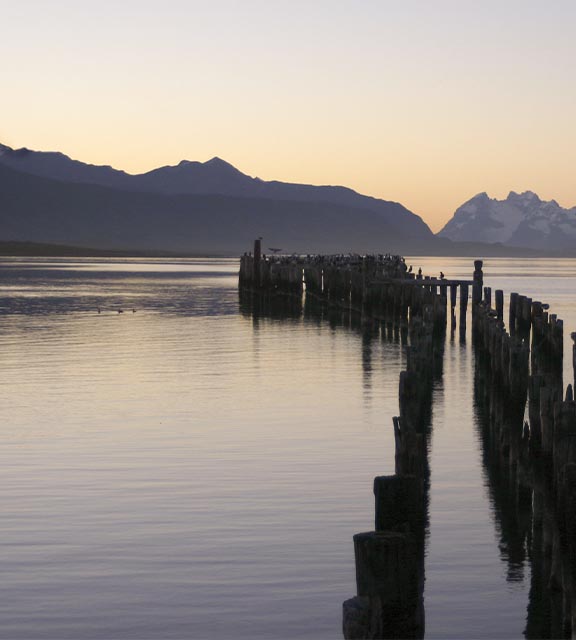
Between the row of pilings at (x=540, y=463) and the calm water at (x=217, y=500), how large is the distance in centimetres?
28

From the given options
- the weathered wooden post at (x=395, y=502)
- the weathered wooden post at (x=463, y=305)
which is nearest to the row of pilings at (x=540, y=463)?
the weathered wooden post at (x=395, y=502)

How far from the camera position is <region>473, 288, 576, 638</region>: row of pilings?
984 cm

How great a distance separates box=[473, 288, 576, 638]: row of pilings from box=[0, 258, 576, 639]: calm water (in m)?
0.28

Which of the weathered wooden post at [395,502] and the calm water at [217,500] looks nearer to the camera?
the weathered wooden post at [395,502]

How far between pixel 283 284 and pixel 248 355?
1276 inches

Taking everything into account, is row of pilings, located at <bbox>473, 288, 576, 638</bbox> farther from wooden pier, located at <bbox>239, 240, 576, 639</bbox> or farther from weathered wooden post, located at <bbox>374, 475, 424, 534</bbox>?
weathered wooden post, located at <bbox>374, 475, 424, 534</bbox>

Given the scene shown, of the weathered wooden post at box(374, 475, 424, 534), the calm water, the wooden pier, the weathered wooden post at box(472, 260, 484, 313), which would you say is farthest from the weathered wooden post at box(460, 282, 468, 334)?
the weathered wooden post at box(374, 475, 424, 534)

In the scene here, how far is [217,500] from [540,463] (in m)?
3.48

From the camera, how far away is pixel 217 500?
45.8ft

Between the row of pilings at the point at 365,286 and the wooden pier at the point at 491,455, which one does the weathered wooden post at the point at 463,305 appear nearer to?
the row of pilings at the point at 365,286

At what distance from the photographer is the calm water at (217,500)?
401 inches

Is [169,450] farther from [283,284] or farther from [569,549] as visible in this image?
[283,284]

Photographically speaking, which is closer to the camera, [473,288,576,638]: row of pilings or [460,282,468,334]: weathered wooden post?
[473,288,576,638]: row of pilings

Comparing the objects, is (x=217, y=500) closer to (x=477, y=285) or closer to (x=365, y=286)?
(x=477, y=285)
